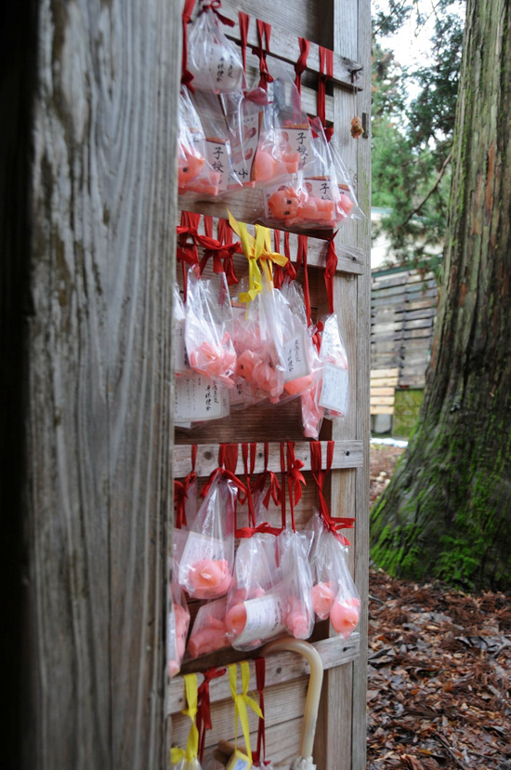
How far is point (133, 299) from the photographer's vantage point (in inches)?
27.2

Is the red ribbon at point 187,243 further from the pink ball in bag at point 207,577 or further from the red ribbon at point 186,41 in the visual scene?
the pink ball in bag at point 207,577

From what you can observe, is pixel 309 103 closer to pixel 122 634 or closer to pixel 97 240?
pixel 97 240

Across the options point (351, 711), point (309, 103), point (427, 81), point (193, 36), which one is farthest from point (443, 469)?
point (427, 81)

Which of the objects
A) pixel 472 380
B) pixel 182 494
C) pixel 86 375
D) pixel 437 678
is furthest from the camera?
pixel 472 380

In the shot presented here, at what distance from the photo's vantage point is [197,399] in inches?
59.5

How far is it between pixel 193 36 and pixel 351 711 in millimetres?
1858

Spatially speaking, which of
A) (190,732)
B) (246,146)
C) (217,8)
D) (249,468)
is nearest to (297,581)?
(249,468)

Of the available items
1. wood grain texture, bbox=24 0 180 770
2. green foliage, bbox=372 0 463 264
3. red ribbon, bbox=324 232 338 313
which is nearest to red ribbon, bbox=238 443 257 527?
red ribbon, bbox=324 232 338 313

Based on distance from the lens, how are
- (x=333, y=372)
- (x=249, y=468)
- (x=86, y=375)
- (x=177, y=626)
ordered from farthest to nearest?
(x=333, y=372) → (x=249, y=468) → (x=177, y=626) → (x=86, y=375)

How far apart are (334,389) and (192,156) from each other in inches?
27.7

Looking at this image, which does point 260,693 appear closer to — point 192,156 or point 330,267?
point 330,267

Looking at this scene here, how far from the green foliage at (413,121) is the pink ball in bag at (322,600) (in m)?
4.23

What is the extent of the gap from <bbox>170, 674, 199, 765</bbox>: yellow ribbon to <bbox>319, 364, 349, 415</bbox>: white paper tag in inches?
29.8

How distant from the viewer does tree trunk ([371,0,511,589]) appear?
3.89 metres
